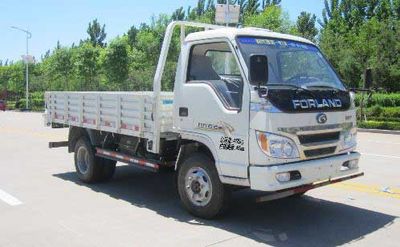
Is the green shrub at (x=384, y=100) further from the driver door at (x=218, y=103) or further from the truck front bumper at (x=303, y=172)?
the driver door at (x=218, y=103)

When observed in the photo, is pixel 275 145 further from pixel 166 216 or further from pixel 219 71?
pixel 166 216

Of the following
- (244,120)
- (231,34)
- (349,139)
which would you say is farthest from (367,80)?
(244,120)

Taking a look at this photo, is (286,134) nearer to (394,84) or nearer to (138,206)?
(138,206)

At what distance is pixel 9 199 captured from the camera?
8.06 meters

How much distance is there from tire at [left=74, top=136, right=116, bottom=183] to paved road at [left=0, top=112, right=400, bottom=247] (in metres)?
0.17

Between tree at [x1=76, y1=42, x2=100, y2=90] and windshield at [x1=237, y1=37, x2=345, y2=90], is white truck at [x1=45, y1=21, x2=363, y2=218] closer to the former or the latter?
windshield at [x1=237, y1=37, x2=345, y2=90]

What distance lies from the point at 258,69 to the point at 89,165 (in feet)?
15.1

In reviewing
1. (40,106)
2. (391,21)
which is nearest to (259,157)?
(391,21)

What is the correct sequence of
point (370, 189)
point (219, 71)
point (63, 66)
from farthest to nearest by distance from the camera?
point (63, 66) → point (370, 189) → point (219, 71)

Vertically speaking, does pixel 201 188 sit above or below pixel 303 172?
below

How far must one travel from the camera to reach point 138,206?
7656 mm

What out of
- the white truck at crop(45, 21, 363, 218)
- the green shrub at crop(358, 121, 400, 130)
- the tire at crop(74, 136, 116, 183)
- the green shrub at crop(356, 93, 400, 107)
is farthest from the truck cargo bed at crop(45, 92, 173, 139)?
the green shrub at crop(356, 93, 400, 107)

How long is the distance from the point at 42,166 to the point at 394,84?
96.7 ft

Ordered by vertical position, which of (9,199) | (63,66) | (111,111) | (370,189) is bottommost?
(9,199)
